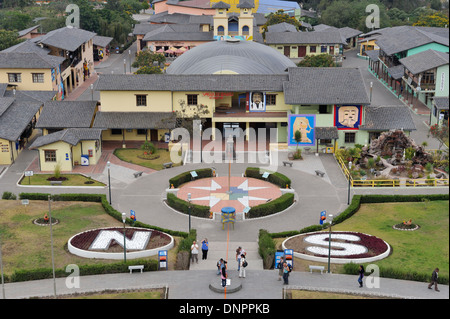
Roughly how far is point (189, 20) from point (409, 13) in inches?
2234

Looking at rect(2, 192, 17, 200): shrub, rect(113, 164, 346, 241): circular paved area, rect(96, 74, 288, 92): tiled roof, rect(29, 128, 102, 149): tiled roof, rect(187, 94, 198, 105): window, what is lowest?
rect(113, 164, 346, 241): circular paved area

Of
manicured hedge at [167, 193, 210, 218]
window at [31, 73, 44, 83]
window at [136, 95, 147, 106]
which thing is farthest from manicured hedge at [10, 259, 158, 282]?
window at [31, 73, 44, 83]

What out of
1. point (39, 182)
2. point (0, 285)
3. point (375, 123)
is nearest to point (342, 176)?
point (375, 123)

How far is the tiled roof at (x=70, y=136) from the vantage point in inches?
2800

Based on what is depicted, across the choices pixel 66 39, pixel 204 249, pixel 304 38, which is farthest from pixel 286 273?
pixel 304 38

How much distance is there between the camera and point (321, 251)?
5197cm

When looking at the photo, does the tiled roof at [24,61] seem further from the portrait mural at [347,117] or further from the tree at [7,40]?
the portrait mural at [347,117]

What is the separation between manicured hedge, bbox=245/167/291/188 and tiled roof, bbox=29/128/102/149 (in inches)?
667

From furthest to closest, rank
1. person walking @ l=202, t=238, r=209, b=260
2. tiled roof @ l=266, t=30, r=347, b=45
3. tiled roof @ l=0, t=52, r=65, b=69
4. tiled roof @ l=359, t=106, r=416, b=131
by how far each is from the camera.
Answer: tiled roof @ l=266, t=30, r=347, b=45 → tiled roof @ l=0, t=52, r=65, b=69 → tiled roof @ l=359, t=106, r=416, b=131 → person walking @ l=202, t=238, r=209, b=260

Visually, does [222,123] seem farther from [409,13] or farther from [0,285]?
[409,13]

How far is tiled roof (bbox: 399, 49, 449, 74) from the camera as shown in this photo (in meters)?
92.3

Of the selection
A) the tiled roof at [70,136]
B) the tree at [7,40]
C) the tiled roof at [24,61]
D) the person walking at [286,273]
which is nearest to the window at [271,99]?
the tiled roof at [70,136]

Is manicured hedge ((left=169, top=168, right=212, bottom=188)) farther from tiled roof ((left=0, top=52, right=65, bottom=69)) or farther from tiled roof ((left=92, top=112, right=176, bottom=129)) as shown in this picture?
tiled roof ((left=0, top=52, right=65, bottom=69))

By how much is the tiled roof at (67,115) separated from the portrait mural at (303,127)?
23.2 metres
